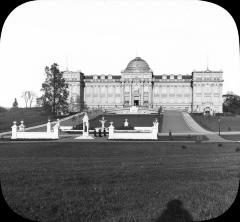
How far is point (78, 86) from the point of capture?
86750 mm

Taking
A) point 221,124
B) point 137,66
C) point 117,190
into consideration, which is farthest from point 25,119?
point 137,66

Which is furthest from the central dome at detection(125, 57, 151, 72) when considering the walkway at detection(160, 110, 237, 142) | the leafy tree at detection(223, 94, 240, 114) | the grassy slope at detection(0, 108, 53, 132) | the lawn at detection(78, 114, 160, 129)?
the walkway at detection(160, 110, 237, 142)

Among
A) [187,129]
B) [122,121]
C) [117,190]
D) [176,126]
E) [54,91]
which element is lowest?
[187,129]

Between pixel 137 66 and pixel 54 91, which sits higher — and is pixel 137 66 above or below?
above

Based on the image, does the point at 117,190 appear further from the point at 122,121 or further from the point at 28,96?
the point at 28,96

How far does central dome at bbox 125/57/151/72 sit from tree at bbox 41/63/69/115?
42.1 metres

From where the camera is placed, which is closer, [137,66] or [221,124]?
[221,124]

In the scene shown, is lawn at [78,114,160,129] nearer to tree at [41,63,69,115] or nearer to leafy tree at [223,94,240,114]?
tree at [41,63,69,115]

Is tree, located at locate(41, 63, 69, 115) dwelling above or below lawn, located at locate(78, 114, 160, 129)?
above

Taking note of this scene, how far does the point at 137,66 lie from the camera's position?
292 ft

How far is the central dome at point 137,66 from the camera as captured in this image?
292ft

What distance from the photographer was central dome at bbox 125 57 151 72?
89062mm

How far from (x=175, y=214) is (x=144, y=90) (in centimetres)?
8435

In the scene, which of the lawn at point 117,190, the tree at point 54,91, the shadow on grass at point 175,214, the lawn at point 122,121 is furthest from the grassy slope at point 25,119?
the shadow on grass at point 175,214
